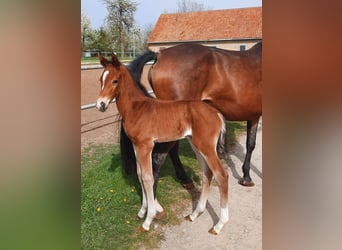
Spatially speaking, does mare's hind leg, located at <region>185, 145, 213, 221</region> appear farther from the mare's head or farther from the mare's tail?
the mare's head

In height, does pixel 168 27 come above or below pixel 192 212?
above

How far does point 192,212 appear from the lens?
3.65 feet

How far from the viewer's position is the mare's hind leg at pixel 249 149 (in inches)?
41.8

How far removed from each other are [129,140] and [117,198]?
0.71 feet

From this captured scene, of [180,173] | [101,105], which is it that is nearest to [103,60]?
[101,105]

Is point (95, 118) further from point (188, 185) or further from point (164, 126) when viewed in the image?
point (188, 185)

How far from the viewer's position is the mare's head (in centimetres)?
91

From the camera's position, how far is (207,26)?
0.98 metres

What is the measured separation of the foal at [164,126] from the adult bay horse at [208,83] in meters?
0.08
